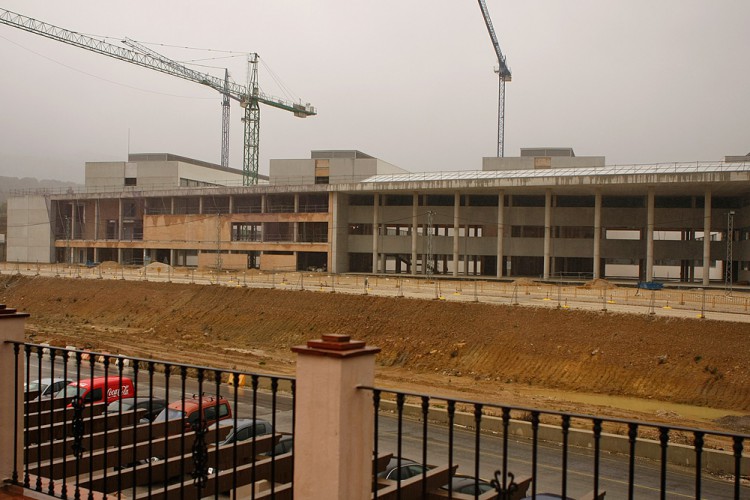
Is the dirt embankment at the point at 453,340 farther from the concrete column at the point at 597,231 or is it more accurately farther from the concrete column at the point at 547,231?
the concrete column at the point at 597,231

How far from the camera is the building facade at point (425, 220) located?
202ft

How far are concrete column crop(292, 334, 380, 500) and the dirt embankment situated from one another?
22.4 metres

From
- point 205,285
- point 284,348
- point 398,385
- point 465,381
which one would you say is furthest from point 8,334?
point 205,285

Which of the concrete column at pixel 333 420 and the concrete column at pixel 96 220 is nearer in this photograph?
the concrete column at pixel 333 420

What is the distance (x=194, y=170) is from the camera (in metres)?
93.2

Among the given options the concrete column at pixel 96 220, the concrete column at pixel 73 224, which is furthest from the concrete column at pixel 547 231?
the concrete column at pixel 73 224

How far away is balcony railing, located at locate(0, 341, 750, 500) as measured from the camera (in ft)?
17.0

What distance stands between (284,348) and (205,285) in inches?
582

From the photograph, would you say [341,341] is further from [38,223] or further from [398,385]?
[38,223]

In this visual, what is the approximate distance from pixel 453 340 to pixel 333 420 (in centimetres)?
3143

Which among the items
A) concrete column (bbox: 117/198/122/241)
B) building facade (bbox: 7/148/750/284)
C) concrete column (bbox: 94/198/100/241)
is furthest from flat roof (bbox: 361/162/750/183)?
concrete column (bbox: 94/198/100/241)

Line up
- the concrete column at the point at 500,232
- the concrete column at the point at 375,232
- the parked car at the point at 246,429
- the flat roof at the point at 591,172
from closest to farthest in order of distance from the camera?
1. the parked car at the point at 246,429
2. the flat roof at the point at 591,172
3. the concrete column at the point at 500,232
4. the concrete column at the point at 375,232

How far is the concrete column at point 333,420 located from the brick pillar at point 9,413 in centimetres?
374

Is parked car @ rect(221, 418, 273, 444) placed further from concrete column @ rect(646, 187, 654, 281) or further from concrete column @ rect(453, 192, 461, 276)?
concrete column @ rect(453, 192, 461, 276)
